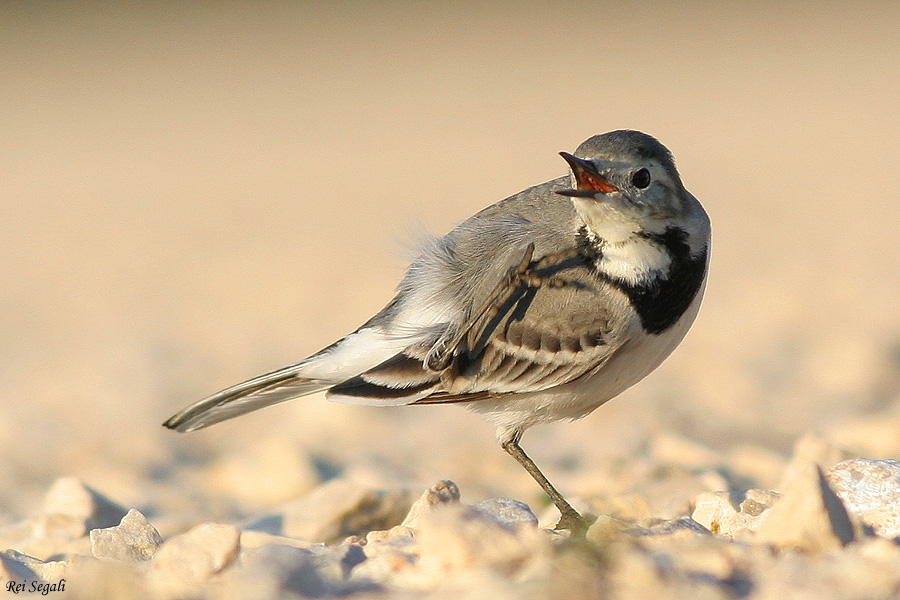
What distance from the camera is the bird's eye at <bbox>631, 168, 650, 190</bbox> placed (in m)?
4.62

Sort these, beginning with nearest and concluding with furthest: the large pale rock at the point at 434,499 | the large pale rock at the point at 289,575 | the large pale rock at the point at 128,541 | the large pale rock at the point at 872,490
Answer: the large pale rock at the point at 289,575, the large pale rock at the point at 872,490, the large pale rock at the point at 128,541, the large pale rock at the point at 434,499

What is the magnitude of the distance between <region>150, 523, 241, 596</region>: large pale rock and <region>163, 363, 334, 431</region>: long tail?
196cm

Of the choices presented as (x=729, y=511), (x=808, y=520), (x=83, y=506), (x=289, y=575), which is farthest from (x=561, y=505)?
(x=83, y=506)

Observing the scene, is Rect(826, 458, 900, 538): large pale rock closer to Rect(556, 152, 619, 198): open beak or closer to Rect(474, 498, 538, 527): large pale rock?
Rect(474, 498, 538, 527): large pale rock

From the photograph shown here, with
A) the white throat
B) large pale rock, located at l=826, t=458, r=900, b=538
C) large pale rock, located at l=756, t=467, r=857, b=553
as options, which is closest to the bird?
the white throat

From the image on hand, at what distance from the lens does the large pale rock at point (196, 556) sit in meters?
3.24

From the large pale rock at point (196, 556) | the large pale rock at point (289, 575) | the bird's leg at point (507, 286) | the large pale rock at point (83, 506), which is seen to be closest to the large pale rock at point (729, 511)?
the bird's leg at point (507, 286)

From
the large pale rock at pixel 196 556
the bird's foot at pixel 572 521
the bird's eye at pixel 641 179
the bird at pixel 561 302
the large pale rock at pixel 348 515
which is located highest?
the bird's eye at pixel 641 179

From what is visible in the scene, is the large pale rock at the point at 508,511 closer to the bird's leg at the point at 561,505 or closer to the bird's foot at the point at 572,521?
the bird's leg at the point at 561,505

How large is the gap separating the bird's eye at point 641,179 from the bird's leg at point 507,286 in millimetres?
339

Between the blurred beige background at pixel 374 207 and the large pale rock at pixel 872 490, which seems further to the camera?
the blurred beige background at pixel 374 207

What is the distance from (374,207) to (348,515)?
382 inches

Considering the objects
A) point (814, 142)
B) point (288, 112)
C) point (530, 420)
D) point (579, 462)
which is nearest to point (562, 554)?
point (530, 420)

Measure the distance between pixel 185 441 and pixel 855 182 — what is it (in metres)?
9.66
